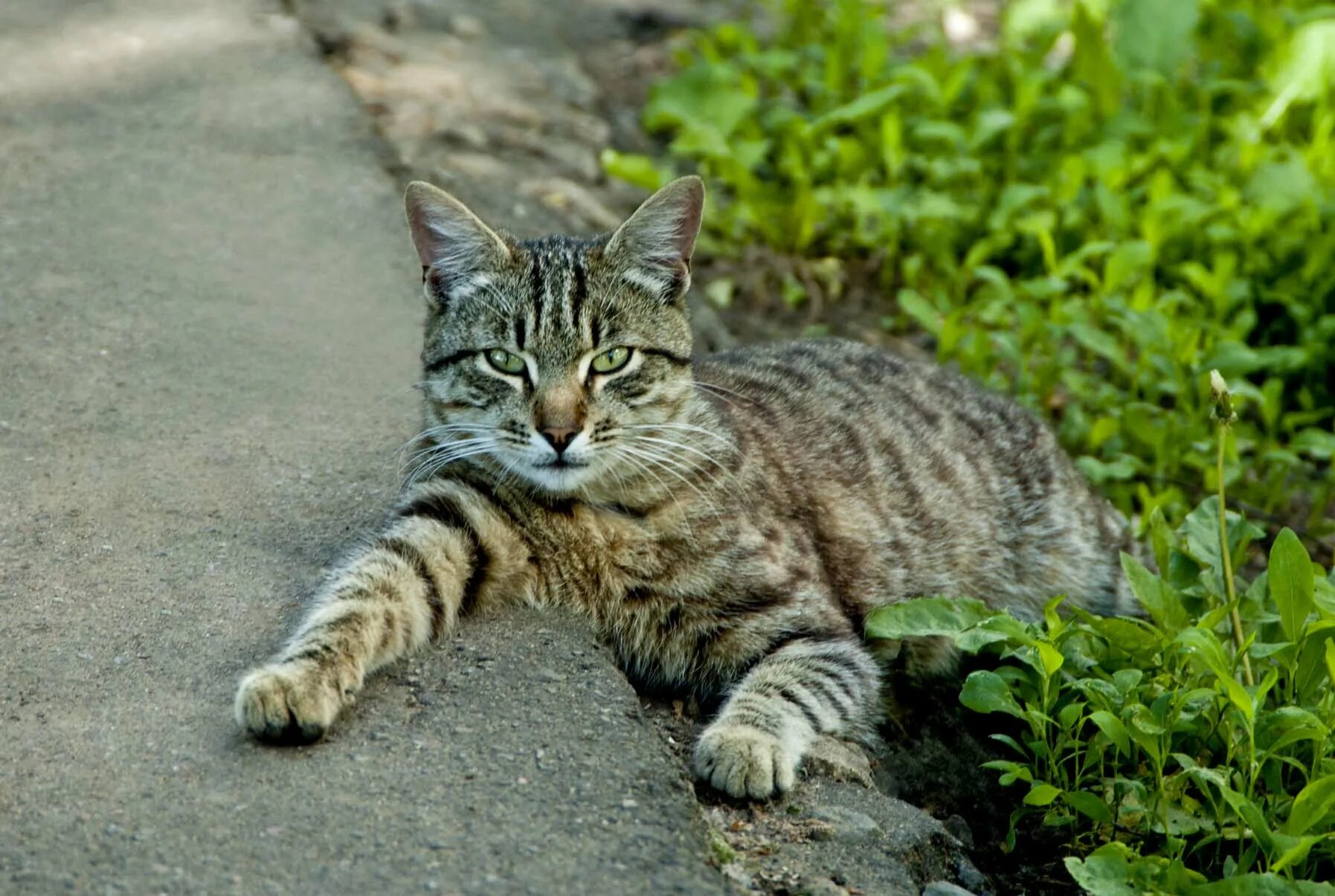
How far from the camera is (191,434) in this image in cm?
473

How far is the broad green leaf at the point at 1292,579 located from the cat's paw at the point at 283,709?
2296 millimetres

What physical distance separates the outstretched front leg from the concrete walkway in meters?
0.07

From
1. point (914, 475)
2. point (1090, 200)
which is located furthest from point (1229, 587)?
point (1090, 200)

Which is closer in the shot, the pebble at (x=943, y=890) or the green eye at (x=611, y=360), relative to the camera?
the pebble at (x=943, y=890)

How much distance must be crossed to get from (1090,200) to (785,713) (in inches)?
154

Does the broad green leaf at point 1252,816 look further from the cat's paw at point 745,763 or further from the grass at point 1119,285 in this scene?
the cat's paw at point 745,763

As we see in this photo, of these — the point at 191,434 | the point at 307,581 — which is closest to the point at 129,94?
the point at 191,434

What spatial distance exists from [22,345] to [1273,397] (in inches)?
175

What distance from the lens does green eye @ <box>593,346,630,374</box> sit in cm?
417

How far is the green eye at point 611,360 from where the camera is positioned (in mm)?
4172

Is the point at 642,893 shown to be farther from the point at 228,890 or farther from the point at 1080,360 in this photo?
the point at 1080,360

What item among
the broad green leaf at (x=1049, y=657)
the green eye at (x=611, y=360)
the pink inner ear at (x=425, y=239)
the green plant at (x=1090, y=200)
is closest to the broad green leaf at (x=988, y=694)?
the broad green leaf at (x=1049, y=657)

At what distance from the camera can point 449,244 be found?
4316mm

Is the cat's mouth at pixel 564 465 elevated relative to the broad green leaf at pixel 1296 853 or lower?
elevated
